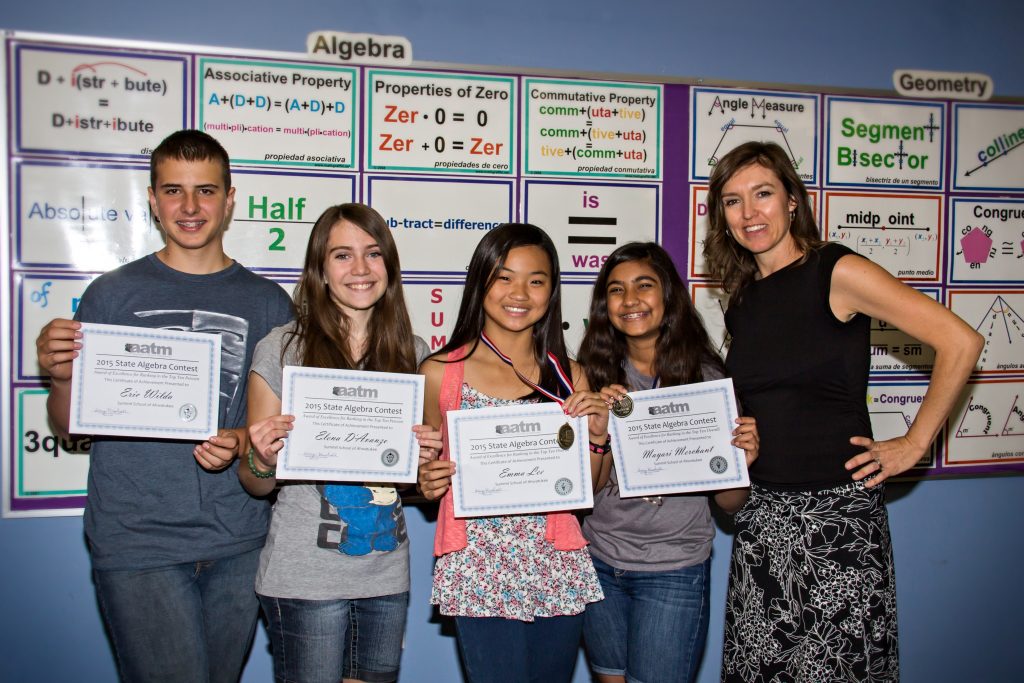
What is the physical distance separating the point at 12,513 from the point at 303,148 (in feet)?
5.32

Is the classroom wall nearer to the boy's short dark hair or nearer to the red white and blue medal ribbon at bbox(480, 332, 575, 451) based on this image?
the boy's short dark hair

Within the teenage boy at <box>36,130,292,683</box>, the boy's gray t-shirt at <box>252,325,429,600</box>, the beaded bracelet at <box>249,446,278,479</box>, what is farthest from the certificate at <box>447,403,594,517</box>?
the teenage boy at <box>36,130,292,683</box>

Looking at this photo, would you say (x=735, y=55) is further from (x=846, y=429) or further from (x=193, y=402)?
(x=193, y=402)

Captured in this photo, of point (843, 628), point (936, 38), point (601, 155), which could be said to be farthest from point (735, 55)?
point (843, 628)

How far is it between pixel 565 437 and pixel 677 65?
1780mm

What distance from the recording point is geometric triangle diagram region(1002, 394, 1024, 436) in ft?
10.3

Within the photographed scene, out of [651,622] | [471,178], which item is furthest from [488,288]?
[651,622]

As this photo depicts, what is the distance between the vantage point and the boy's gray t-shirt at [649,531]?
6.87ft

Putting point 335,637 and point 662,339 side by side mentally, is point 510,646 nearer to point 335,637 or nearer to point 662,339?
point 335,637

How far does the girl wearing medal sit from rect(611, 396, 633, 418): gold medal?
2.3 inches

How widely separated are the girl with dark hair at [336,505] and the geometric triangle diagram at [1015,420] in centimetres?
265

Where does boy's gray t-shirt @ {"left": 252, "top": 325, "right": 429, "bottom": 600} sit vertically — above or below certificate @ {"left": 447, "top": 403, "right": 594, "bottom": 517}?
below

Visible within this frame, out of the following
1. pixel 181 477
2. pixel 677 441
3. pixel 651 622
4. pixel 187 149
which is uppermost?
pixel 187 149

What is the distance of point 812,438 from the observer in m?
1.97
